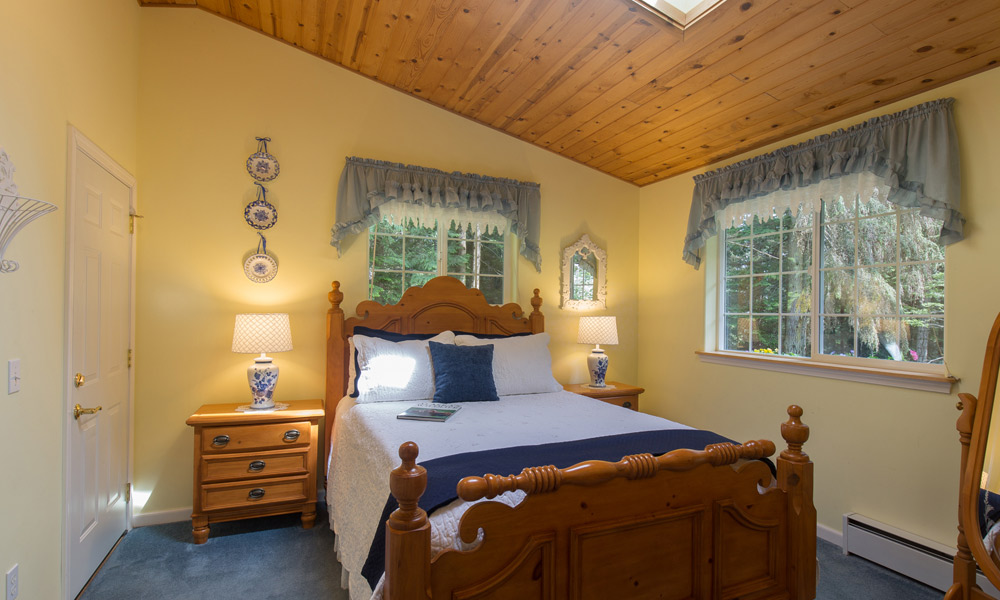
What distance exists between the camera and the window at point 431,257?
352 cm

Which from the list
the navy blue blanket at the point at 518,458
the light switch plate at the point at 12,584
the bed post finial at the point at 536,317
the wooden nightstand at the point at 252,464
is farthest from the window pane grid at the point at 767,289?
the light switch plate at the point at 12,584

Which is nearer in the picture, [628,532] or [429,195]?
[628,532]

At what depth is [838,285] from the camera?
2.88 meters

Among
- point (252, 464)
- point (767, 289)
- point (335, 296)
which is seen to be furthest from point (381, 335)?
point (767, 289)

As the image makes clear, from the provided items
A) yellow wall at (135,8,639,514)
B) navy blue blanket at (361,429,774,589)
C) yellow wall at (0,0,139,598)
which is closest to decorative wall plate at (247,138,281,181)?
yellow wall at (135,8,639,514)

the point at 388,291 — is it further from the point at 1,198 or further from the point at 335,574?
the point at 1,198

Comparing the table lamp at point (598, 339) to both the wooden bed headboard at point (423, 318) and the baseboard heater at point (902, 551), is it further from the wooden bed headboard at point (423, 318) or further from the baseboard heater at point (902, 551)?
the baseboard heater at point (902, 551)

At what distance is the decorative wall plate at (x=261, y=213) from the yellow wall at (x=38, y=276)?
941 mm

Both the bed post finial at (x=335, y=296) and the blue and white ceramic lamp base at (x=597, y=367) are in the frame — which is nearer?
the bed post finial at (x=335, y=296)

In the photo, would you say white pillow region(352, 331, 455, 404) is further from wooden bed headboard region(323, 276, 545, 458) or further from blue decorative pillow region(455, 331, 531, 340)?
blue decorative pillow region(455, 331, 531, 340)

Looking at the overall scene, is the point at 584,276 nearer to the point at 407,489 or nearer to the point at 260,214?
the point at 260,214

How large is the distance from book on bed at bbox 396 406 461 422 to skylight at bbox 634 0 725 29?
2115 millimetres

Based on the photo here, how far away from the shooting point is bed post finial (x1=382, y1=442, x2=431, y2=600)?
1.19 metres

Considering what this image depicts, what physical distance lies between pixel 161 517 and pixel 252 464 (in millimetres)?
733
